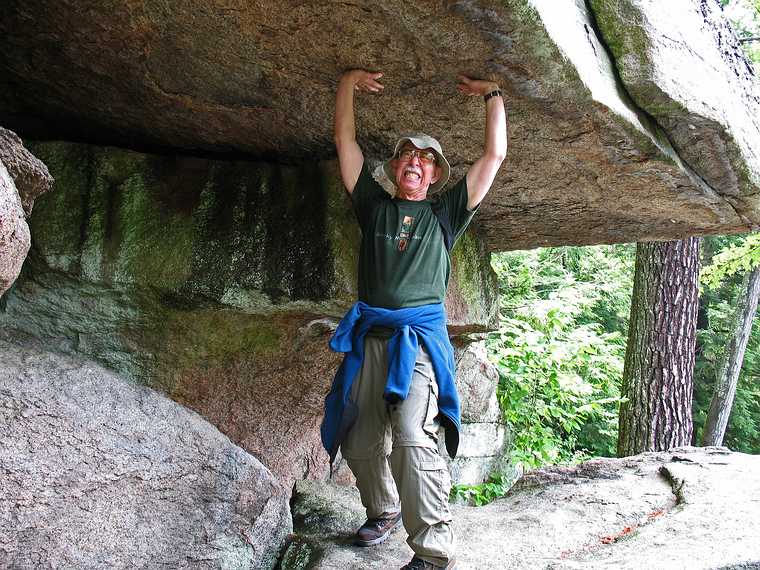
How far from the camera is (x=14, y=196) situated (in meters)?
2.26

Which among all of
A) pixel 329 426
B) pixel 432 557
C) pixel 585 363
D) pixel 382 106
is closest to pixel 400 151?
pixel 382 106

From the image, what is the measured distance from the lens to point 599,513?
396cm

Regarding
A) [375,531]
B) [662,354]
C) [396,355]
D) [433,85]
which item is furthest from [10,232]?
[662,354]

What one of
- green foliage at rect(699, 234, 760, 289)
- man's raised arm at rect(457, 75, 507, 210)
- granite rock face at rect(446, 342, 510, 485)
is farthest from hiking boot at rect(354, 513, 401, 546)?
green foliage at rect(699, 234, 760, 289)

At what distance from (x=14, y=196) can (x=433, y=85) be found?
186cm

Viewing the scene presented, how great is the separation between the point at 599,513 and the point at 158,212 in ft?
10.1

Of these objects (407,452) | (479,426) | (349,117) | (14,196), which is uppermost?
(349,117)

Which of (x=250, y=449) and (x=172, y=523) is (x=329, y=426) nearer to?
(x=172, y=523)

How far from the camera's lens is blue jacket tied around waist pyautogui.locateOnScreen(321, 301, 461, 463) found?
304cm

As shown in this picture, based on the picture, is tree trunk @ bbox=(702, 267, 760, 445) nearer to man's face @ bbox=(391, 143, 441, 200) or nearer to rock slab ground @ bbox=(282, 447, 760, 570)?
rock slab ground @ bbox=(282, 447, 760, 570)

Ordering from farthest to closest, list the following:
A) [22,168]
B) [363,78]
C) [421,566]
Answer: [363,78], [421,566], [22,168]

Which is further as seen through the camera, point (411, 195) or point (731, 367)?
point (731, 367)

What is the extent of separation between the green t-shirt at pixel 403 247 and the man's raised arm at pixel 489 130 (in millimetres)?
115

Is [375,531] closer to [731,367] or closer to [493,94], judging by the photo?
[493,94]
